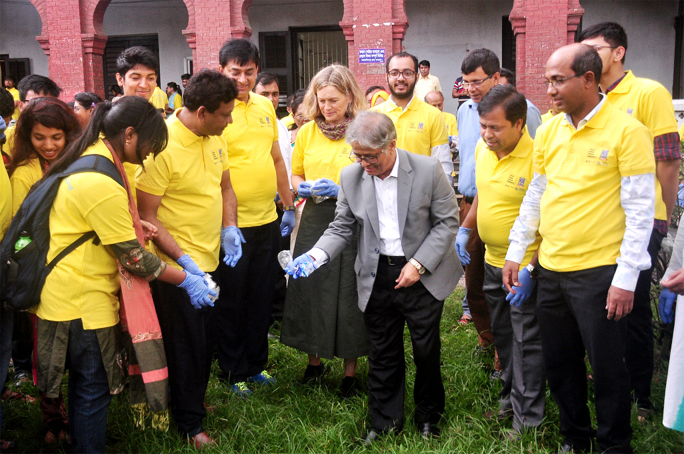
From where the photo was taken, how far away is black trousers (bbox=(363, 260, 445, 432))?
10.4 feet

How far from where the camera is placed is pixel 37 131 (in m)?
3.18

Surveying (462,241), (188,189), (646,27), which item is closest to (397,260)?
→ (462,241)

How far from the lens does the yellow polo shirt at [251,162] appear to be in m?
3.84

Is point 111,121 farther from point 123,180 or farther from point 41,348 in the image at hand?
point 41,348

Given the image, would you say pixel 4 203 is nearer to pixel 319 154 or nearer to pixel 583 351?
pixel 319 154

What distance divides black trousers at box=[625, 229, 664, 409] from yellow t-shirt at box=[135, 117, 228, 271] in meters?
2.24

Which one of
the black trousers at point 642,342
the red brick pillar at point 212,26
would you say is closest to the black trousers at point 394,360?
the black trousers at point 642,342

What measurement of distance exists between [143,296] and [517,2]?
10.0 m

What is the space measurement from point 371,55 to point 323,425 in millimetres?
9115

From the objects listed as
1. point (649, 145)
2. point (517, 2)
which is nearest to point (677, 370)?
point (649, 145)

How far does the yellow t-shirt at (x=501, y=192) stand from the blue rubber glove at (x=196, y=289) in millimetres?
1531

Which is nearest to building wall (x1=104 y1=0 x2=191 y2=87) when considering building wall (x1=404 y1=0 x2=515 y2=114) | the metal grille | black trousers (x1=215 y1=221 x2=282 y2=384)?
the metal grille

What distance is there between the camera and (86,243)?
8.50 feet

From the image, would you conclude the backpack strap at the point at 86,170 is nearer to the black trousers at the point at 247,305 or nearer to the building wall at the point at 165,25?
the black trousers at the point at 247,305
